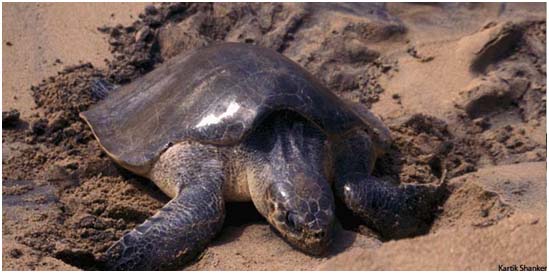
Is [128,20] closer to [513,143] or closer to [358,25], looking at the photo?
[358,25]

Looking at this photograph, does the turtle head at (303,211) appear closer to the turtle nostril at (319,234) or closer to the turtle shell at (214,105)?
the turtle nostril at (319,234)

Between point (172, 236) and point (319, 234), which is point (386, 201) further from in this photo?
point (172, 236)

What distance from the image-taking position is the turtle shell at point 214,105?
4.12 m

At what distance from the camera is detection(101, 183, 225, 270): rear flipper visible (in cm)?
355

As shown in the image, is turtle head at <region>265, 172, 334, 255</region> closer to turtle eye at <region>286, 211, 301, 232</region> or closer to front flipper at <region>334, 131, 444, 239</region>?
turtle eye at <region>286, 211, 301, 232</region>

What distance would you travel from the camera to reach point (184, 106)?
4340mm

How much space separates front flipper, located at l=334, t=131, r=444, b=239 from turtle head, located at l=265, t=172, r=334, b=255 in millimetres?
269

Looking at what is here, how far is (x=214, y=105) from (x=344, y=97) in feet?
5.51

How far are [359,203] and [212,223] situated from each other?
2.63ft

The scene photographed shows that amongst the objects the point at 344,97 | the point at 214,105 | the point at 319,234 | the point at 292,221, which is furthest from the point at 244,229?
the point at 344,97

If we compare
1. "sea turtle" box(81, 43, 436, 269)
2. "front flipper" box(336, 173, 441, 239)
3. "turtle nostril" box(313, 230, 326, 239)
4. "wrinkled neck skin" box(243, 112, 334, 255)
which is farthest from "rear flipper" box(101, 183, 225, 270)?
"front flipper" box(336, 173, 441, 239)

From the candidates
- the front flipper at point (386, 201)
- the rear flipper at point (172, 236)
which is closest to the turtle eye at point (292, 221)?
the rear flipper at point (172, 236)

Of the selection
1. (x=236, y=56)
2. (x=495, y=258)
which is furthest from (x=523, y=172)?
(x=236, y=56)

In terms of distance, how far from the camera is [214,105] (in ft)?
13.9
